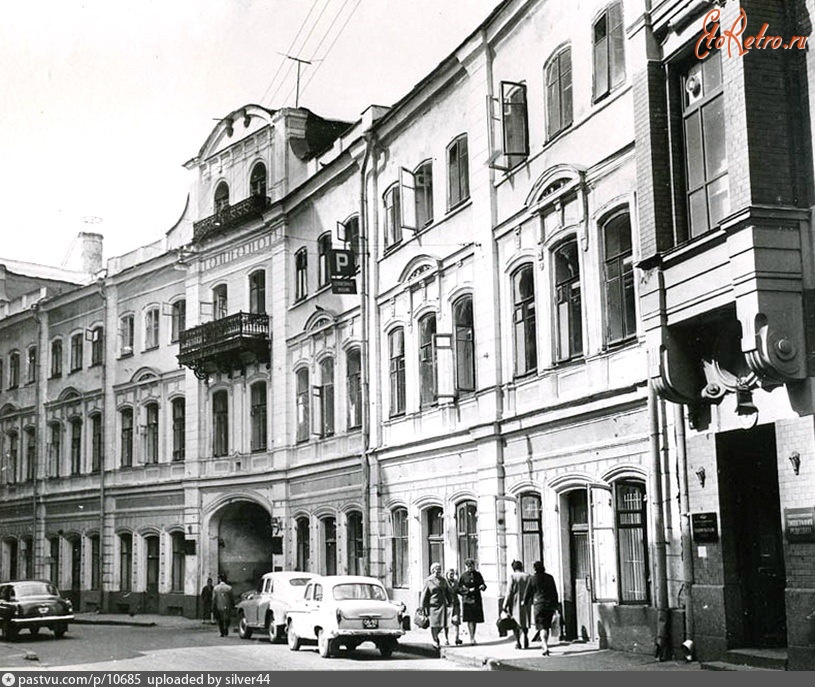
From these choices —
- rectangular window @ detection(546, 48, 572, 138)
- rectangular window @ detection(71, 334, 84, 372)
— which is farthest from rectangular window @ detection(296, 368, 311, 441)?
rectangular window @ detection(546, 48, 572, 138)

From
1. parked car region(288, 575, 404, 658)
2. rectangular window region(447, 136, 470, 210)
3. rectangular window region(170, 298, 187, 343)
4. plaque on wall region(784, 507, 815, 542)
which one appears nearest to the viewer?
plaque on wall region(784, 507, 815, 542)

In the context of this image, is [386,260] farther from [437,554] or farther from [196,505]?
[196,505]

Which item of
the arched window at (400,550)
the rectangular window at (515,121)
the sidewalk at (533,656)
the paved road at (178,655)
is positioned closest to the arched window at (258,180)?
the arched window at (400,550)

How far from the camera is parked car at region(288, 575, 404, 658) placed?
21.2 metres

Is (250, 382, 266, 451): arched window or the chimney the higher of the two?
the chimney

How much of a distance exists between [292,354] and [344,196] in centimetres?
555

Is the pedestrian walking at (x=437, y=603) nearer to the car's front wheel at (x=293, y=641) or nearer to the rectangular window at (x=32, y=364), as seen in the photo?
the car's front wheel at (x=293, y=641)

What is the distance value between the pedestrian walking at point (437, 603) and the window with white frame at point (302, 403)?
12.3 metres

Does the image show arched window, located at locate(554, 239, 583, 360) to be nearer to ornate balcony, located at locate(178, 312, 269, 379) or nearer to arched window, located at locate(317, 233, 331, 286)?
arched window, located at locate(317, 233, 331, 286)

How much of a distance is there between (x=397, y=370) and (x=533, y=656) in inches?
421

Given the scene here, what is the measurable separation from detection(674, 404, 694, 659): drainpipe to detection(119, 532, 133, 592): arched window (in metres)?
27.7

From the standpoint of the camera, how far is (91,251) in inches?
1981

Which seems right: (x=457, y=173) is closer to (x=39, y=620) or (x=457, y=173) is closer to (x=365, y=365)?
(x=365, y=365)

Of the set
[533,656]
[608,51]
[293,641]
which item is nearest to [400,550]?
[293,641]
